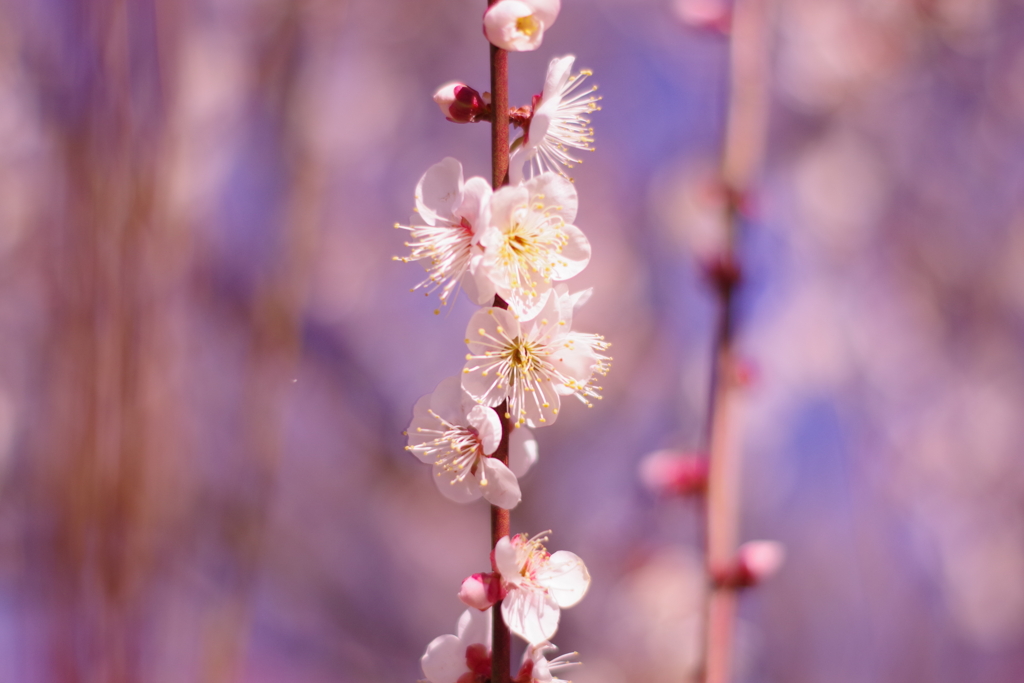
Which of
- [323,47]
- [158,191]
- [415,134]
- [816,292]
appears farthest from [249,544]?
[816,292]

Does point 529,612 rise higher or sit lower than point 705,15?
lower

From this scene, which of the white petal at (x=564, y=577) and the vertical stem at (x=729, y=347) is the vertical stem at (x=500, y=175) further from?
the vertical stem at (x=729, y=347)

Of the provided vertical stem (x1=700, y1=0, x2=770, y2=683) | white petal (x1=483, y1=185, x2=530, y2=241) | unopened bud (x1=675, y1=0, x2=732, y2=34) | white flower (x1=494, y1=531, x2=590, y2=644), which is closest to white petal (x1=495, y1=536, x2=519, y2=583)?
white flower (x1=494, y1=531, x2=590, y2=644)

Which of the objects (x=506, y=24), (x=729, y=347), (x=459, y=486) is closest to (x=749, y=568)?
(x=729, y=347)

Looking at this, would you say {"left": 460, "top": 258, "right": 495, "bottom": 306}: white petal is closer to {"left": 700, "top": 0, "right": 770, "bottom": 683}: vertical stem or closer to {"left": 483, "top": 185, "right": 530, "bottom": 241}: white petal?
{"left": 483, "top": 185, "right": 530, "bottom": 241}: white petal

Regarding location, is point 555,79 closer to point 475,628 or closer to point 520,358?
point 520,358

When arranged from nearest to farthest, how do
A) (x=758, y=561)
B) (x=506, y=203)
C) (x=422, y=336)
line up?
(x=506, y=203) < (x=758, y=561) < (x=422, y=336)

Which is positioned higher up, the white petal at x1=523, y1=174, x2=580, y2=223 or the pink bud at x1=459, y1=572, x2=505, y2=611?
the white petal at x1=523, y1=174, x2=580, y2=223

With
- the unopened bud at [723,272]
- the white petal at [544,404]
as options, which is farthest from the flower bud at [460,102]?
the unopened bud at [723,272]
